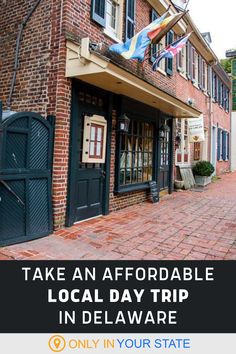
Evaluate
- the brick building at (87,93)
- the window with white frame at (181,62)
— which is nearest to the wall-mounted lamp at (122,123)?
the brick building at (87,93)

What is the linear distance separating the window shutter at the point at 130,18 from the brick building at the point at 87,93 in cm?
2

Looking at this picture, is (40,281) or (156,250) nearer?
(40,281)

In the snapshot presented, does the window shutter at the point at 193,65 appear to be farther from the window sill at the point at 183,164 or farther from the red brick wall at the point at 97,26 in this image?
the red brick wall at the point at 97,26

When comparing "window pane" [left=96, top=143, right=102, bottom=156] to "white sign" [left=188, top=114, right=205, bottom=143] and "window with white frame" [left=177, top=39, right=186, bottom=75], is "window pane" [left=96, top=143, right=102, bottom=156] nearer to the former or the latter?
"window with white frame" [left=177, top=39, right=186, bottom=75]

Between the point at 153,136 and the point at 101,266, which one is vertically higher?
the point at 153,136

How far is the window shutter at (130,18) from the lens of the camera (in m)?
6.09

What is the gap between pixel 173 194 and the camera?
911cm

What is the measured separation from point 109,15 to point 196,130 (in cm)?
588

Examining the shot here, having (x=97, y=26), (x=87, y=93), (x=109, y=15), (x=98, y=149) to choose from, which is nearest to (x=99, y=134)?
(x=98, y=149)

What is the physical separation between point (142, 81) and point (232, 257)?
3.38 meters

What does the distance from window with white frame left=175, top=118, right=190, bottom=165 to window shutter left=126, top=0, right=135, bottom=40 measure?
4501 millimetres

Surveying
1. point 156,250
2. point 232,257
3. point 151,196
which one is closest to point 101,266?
point 156,250

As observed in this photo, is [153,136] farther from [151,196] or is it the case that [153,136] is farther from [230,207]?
[230,207]

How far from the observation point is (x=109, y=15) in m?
5.79
